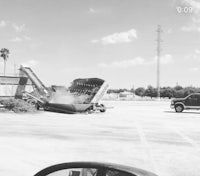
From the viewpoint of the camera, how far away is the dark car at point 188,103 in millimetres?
37656

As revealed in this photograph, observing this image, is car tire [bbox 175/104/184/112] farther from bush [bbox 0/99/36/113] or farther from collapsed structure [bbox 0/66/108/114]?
bush [bbox 0/99/36/113]

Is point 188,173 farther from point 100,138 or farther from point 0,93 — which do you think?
point 0,93

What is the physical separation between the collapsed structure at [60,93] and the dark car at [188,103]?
753cm

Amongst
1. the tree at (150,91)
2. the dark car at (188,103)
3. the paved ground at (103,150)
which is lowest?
the paved ground at (103,150)

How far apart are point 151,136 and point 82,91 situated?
25.4 metres

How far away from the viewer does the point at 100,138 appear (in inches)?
656

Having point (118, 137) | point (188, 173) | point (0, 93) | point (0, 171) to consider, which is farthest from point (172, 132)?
point (0, 93)

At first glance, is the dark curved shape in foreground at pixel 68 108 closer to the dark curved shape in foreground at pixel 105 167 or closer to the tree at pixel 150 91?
the dark curved shape in foreground at pixel 105 167

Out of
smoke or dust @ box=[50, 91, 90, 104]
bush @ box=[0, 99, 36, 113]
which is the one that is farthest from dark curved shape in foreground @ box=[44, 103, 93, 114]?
bush @ box=[0, 99, 36, 113]

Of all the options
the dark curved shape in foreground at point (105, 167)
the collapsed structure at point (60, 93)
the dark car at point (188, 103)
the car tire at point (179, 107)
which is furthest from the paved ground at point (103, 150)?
the car tire at point (179, 107)

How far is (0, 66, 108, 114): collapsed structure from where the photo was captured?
37.0 metres

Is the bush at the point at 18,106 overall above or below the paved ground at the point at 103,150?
above

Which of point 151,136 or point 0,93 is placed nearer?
point 151,136

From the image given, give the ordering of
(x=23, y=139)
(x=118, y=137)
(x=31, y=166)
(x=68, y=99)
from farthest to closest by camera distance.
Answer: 1. (x=68, y=99)
2. (x=118, y=137)
3. (x=23, y=139)
4. (x=31, y=166)
